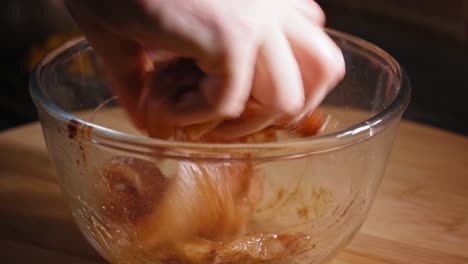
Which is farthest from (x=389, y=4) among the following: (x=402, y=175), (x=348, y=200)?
(x=348, y=200)

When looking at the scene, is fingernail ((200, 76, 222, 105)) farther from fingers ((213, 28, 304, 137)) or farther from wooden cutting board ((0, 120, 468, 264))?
wooden cutting board ((0, 120, 468, 264))

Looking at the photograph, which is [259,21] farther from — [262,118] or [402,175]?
[402,175]

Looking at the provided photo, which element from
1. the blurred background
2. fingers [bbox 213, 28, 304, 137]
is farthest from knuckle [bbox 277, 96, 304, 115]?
the blurred background

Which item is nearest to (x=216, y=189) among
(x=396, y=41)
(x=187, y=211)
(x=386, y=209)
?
(x=187, y=211)

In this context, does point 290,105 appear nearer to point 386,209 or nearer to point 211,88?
point 211,88

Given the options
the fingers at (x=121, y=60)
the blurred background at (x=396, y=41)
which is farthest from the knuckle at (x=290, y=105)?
the blurred background at (x=396, y=41)
